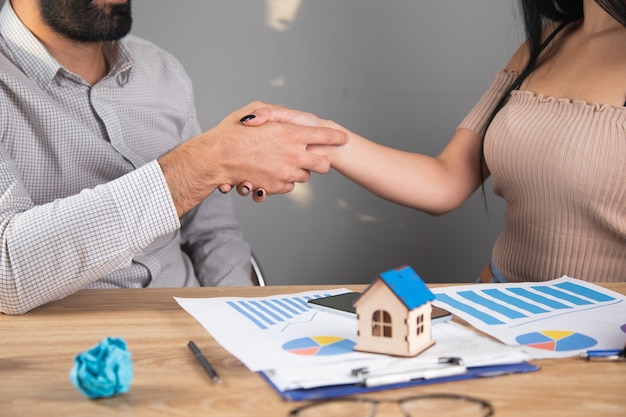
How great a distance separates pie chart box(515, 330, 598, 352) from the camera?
2.93ft

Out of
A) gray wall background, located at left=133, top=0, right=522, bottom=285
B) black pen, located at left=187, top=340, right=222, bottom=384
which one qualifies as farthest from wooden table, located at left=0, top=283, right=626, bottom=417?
A: gray wall background, located at left=133, top=0, right=522, bottom=285

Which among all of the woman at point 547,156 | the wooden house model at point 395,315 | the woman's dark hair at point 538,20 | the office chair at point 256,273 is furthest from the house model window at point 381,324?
the office chair at point 256,273

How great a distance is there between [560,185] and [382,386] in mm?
814

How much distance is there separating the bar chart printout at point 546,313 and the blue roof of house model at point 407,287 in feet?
0.46

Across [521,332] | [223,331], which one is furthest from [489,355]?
[223,331]

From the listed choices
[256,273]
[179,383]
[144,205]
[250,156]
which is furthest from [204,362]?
[256,273]

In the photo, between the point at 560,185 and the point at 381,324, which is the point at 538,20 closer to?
the point at 560,185

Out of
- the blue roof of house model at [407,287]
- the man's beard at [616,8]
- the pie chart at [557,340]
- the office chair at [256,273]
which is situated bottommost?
the office chair at [256,273]

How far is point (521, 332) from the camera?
0.93 metres

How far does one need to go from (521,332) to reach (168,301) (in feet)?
1.68

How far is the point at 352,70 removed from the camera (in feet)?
7.55

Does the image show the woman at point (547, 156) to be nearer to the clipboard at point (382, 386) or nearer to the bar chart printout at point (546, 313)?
the bar chart printout at point (546, 313)

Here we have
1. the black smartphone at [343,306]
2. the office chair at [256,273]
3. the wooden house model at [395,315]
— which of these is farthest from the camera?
the office chair at [256,273]

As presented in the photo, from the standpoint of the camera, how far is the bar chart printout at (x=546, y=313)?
907 mm
